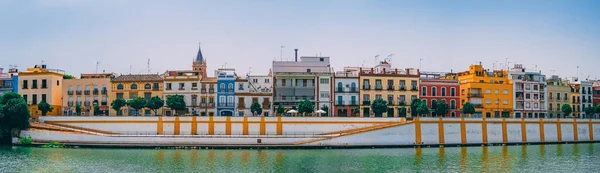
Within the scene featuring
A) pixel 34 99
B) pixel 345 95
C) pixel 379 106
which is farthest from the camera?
pixel 345 95

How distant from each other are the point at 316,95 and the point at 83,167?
105 ft

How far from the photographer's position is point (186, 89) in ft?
221

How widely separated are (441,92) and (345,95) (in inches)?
441

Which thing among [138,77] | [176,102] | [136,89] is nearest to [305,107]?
[176,102]

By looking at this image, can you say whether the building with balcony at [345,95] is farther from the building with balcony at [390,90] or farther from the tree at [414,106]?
the tree at [414,106]

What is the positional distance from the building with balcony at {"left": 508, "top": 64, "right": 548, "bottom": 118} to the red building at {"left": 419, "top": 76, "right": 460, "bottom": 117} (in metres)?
8.22

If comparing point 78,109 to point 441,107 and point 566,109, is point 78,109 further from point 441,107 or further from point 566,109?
point 566,109

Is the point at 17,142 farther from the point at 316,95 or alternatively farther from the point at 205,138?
the point at 316,95

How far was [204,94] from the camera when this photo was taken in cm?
6694

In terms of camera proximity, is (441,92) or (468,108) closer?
(468,108)

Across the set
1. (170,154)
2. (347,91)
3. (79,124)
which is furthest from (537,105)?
(79,124)

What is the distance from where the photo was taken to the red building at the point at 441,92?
7062 cm

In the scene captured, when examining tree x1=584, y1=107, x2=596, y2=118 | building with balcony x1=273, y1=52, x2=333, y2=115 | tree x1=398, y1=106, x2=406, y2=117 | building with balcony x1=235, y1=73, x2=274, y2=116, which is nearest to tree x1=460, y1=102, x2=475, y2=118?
tree x1=398, y1=106, x2=406, y2=117

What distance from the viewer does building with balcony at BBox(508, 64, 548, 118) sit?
7456 centimetres
